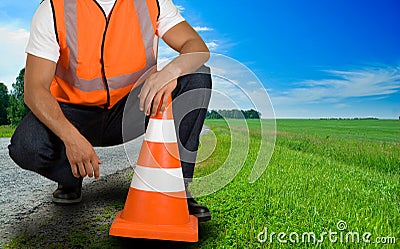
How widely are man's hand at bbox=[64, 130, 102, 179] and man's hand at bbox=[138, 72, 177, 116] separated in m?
0.36

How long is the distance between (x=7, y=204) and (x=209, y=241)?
5.34 feet

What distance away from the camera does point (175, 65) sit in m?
2.66

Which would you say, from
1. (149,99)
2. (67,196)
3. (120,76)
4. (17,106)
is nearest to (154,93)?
(149,99)

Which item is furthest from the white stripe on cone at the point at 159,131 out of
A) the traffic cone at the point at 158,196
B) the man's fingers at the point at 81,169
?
the man's fingers at the point at 81,169

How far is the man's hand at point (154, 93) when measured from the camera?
244cm

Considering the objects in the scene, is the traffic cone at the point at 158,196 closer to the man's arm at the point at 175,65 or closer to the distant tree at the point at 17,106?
the man's arm at the point at 175,65

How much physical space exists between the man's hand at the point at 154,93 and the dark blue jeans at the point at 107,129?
1.11ft

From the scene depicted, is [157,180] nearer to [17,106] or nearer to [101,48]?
[101,48]

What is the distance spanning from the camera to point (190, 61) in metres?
2.81

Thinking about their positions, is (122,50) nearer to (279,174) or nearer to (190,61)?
(190,61)

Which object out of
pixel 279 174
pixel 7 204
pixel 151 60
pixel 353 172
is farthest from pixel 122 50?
pixel 353 172

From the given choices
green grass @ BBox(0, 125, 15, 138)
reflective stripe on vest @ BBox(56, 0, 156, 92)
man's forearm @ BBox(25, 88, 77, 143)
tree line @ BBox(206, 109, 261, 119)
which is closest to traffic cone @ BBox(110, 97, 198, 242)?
tree line @ BBox(206, 109, 261, 119)

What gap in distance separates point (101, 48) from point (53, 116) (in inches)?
23.7

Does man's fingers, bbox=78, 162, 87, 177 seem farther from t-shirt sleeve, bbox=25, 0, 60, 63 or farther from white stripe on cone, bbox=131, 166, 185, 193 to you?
t-shirt sleeve, bbox=25, 0, 60, 63
